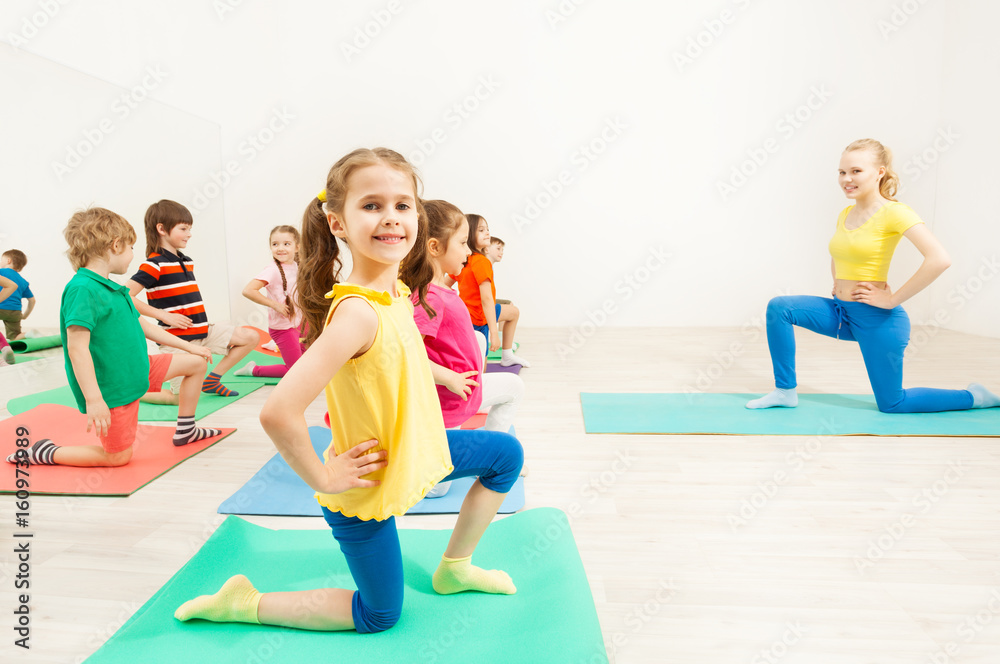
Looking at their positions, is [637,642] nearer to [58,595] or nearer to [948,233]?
[58,595]

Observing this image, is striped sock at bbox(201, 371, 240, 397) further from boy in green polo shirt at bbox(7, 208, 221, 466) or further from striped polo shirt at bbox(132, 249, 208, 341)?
boy in green polo shirt at bbox(7, 208, 221, 466)

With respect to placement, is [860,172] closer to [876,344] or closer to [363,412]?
[876,344]

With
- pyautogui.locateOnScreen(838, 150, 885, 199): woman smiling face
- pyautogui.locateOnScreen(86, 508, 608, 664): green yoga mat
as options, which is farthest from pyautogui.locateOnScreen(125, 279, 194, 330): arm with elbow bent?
pyautogui.locateOnScreen(838, 150, 885, 199): woman smiling face

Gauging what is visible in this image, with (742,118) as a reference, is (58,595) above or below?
below

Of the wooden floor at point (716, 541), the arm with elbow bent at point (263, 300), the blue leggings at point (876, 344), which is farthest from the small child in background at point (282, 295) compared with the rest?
the blue leggings at point (876, 344)

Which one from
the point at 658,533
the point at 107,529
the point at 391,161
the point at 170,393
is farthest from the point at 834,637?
the point at 170,393

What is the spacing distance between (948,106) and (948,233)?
103 cm

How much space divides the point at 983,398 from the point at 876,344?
1.93 feet

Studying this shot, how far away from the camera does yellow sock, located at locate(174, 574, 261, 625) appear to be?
131 cm

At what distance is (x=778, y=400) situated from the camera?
3.00 meters

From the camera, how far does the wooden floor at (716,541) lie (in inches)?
52.0

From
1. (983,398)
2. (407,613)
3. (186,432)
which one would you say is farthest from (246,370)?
(983,398)

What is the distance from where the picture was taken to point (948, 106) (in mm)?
5062

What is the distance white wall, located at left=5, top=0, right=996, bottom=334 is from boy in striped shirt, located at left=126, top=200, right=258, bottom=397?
2.07 m
